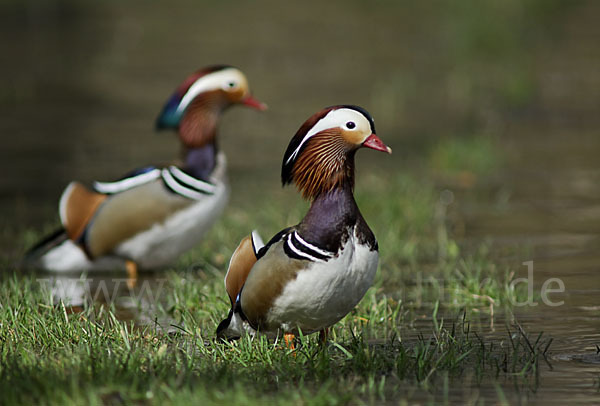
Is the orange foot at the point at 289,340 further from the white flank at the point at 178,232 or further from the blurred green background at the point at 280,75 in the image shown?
the blurred green background at the point at 280,75

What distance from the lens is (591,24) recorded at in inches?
917

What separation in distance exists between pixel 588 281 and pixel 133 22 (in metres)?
19.0

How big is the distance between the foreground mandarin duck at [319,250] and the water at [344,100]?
28.9 inches

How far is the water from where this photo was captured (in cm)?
820

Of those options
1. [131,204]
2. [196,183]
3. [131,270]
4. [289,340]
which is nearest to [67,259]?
[131,270]

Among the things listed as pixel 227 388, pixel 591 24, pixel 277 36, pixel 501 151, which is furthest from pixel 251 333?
pixel 591 24

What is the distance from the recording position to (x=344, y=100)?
16.7 meters

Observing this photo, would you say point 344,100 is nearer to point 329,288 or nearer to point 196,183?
point 196,183

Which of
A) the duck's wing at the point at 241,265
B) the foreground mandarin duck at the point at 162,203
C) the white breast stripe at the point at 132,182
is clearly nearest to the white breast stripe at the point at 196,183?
the foreground mandarin duck at the point at 162,203

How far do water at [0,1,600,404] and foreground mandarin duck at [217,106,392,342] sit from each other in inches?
28.9

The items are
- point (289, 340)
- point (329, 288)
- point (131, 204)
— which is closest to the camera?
point (329, 288)

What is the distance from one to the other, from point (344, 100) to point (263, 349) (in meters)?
11.8

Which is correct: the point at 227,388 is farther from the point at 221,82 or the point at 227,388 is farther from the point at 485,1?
the point at 485,1

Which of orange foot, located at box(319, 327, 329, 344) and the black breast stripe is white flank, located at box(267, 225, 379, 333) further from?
orange foot, located at box(319, 327, 329, 344)
